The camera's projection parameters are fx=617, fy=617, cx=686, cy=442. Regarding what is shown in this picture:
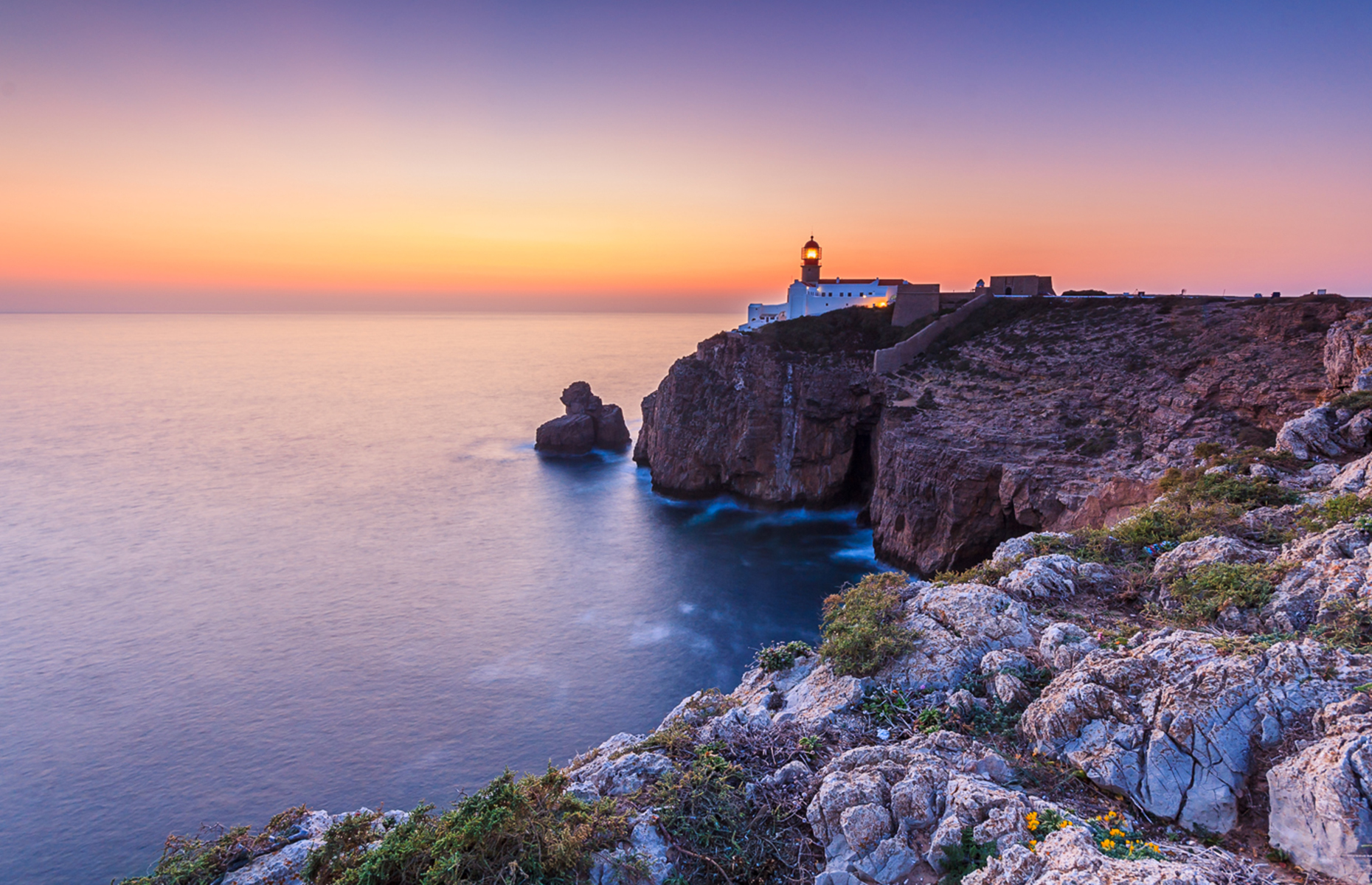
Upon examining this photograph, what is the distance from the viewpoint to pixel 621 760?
7.62 meters

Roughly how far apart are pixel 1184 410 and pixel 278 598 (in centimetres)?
4393

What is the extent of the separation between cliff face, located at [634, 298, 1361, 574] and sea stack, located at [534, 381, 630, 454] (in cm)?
1040

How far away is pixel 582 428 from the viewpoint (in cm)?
6138

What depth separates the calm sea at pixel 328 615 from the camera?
766 inches

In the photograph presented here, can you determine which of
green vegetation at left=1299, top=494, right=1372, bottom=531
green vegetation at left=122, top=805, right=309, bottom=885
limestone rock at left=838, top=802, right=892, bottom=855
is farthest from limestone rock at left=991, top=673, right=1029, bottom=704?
green vegetation at left=122, top=805, right=309, bottom=885

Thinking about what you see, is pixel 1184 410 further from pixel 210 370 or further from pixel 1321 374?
pixel 210 370

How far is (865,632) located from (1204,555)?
6.21 metres

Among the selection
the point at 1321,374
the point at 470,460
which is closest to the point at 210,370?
the point at 470,460

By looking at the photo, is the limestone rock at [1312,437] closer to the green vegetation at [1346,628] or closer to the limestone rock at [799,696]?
the green vegetation at [1346,628]

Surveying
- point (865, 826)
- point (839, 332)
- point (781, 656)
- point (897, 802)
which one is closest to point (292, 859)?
point (865, 826)

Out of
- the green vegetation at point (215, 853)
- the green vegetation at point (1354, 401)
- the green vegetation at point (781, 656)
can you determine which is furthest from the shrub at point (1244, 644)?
the green vegetation at point (1354, 401)

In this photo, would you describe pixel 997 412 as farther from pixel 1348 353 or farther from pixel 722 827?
pixel 722 827

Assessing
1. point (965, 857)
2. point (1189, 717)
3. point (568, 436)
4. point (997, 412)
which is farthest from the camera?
point (568, 436)

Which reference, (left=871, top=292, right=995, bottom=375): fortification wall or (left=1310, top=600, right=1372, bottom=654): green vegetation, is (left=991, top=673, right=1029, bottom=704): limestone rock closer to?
(left=1310, top=600, right=1372, bottom=654): green vegetation
